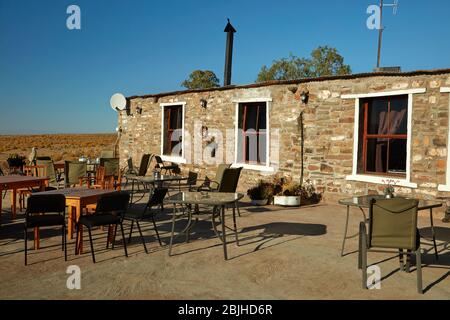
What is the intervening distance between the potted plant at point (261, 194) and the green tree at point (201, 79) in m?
20.3

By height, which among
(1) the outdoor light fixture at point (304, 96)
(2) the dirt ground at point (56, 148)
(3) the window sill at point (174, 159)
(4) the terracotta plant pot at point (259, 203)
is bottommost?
(4) the terracotta plant pot at point (259, 203)

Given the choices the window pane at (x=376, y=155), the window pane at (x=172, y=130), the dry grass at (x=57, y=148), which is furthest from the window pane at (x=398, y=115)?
the dry grass at (x=57, y=148)

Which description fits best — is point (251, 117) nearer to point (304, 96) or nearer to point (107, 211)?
point (304, 96)

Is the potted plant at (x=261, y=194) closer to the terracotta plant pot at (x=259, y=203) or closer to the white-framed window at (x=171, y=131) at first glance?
the terracotta plant pot at (x=259, y=203)

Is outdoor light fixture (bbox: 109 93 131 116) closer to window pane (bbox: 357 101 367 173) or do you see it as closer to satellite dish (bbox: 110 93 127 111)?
satellite dish (bbox: 110 93 127 111)

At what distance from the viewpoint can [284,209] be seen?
7828 mm

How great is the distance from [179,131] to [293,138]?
4.38 metres

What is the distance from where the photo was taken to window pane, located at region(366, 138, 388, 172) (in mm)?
7941

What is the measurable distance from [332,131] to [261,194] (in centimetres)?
193

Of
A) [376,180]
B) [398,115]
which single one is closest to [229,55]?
[398,115]

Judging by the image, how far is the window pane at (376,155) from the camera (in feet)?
26.1

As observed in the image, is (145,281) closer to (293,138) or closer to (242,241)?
(242,241)
